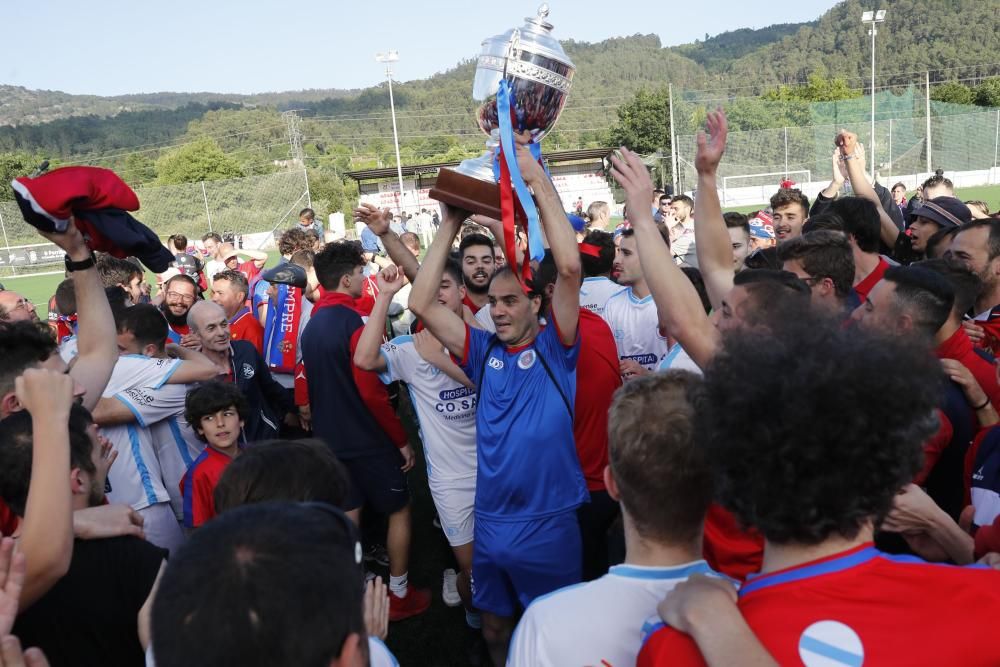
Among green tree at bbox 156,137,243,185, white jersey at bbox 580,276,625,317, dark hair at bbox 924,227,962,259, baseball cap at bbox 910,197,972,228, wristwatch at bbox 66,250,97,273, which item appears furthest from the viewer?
green tree at bbox 156,137,243,185

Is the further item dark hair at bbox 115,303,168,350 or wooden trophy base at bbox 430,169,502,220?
dark hair at bbox 115,303,168,350

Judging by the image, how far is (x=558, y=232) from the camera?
2.84m

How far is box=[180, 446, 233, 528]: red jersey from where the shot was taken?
10.5 ft

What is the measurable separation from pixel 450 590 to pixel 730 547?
2540mm

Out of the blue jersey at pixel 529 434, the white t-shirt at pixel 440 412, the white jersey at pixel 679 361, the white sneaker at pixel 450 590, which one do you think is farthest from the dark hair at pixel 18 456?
the white sneaker at pixel 450 590

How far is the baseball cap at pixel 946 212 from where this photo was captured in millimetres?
5410

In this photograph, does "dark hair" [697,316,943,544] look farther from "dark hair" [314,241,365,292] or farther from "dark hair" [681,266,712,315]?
"dark hair" [314,241,365,292]

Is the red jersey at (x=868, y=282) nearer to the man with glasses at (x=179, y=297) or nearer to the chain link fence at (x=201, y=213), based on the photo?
the man with glasses at (x=179, y=297)

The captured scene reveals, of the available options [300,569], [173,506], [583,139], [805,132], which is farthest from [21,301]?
[583,139]

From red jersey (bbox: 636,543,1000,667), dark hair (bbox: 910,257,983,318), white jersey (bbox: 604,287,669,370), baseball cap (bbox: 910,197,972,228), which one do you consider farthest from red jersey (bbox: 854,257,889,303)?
red jersey (bbox: 636,543,1000,667)

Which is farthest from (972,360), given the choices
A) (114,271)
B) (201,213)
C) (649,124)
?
(649,124)

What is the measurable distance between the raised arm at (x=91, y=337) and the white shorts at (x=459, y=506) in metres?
1.86

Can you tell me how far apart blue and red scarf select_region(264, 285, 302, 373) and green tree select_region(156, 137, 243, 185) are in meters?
60.1

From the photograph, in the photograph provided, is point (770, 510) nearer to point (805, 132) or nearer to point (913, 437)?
point (913, 437)
